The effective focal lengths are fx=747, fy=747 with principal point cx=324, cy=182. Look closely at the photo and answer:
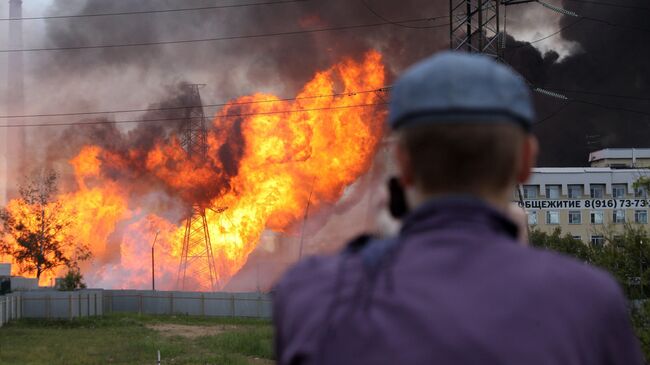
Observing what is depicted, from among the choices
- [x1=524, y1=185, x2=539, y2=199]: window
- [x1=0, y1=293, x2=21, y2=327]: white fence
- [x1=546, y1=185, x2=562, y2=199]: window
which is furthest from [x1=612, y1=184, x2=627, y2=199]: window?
[x1=0, y1=293, x2=21, y2=327]: white fence

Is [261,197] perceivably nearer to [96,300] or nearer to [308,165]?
[308,165]

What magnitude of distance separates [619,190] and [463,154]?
9031 cm

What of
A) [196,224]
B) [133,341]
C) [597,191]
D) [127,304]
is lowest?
[133,341]

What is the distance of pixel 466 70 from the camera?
1707 mm

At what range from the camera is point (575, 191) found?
86875 millimetres

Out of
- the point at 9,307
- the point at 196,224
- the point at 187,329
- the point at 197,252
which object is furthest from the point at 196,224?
the point at 187,329

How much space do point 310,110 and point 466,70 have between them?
2140 inches

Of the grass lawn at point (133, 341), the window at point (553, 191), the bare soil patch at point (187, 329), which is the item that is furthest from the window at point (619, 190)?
the bare soil patch at point (187, 329)

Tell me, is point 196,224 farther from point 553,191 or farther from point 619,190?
point 619,190

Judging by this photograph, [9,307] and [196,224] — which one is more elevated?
[196,224]

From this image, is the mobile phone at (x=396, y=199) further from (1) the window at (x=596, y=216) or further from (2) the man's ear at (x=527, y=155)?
(1) the window at (x=596, y=216)

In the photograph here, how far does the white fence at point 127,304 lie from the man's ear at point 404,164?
44048mm

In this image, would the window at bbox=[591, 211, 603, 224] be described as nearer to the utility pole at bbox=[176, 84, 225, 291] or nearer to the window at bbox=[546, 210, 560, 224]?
the window at bbox=[546, 210, 560, 224]

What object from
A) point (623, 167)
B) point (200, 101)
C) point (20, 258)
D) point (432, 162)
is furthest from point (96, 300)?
point (623, 167)
